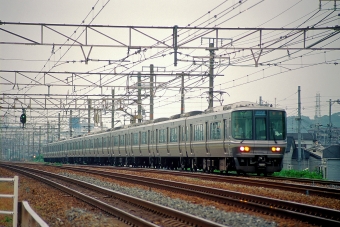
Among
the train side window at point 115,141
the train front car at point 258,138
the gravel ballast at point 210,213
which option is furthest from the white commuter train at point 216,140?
the gravel ballast at point 210,213

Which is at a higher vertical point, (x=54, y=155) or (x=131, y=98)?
(x=131, y=98)

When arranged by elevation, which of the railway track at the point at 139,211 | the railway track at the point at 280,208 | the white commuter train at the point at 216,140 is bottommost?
the railway track at the point at 139,211

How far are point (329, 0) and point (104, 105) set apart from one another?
106ft

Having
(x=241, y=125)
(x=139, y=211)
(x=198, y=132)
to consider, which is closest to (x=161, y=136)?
(x=198, y=132)

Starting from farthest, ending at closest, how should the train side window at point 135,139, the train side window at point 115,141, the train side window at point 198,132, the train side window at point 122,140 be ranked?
the train side window at point 115,141 < the train side window at point 122,140 < the train side window at point 135,139 < the train side window at point 198,132

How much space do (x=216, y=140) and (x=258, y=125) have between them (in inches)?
94.1

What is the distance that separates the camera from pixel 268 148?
2445 centimetres

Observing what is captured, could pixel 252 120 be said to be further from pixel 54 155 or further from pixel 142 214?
pixel 54 155

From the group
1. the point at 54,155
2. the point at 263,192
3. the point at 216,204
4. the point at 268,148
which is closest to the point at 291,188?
the point at 263,192

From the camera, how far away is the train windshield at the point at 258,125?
80.8 ft

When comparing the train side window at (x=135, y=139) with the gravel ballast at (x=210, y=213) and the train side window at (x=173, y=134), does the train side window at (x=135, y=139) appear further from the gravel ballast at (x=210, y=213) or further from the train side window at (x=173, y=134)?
the gravel ballast at (x=210, y=213)

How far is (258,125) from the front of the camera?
24.7 metres

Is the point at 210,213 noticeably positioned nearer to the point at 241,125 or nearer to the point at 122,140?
the point at 241,125

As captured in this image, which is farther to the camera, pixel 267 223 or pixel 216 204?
pixel 216 204
